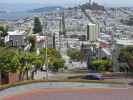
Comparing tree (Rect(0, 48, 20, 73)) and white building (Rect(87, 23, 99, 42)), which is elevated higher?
tree (Rect(0, 48, 20, 73))

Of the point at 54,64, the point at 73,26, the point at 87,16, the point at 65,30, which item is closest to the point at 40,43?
the point at 54,64

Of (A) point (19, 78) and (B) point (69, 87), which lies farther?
(A) point (19, 78)

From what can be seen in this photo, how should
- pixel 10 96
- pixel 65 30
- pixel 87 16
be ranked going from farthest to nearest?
pixel 87 16 < pixel 65 30 < pixel 10 96

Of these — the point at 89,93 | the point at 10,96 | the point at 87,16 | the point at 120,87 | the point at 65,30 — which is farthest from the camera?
the point at 87,16

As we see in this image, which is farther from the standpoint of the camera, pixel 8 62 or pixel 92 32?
pixel 92 32

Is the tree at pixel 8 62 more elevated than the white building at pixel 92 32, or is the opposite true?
the tree at pixel 8 62

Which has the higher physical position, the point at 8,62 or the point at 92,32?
the point at 8,62

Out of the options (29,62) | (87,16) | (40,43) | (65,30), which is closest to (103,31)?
(65,30)

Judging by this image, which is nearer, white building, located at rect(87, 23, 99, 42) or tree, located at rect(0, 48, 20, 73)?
tree, located at rect(0, 48, 20, 73)

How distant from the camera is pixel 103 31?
511ft

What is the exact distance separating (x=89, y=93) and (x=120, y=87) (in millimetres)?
1669

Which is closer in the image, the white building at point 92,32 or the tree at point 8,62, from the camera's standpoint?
the tree at point 8,62

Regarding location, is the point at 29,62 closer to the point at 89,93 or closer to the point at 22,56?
the point at 22,56

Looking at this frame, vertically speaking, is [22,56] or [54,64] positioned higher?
[22,56]
